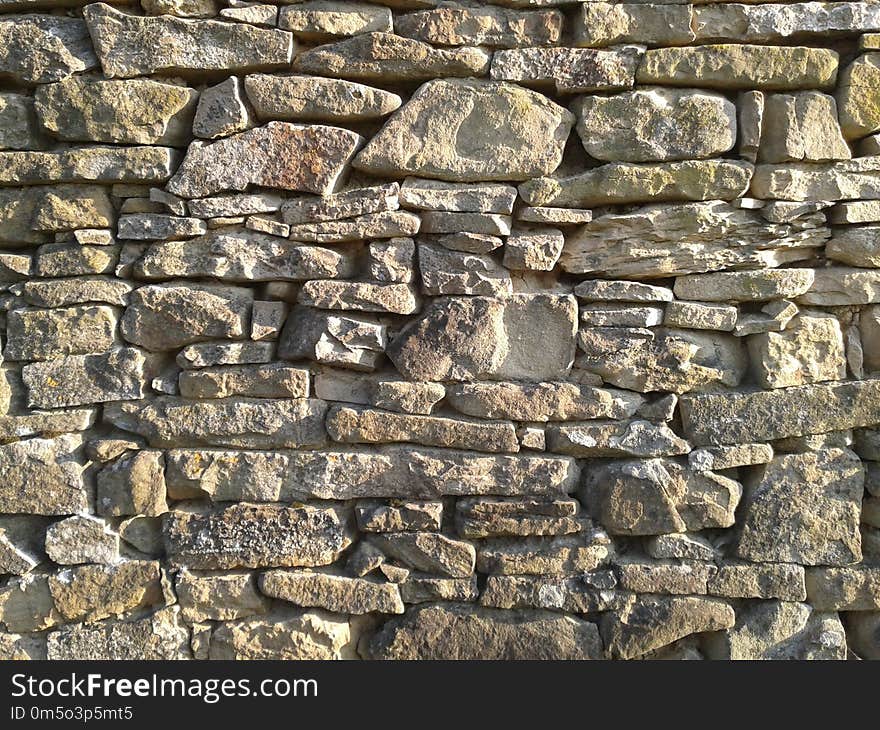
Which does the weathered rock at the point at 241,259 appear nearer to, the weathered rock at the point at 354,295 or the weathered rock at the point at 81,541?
the weathered rock at the point at 354,295

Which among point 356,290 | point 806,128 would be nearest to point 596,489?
point 356,290

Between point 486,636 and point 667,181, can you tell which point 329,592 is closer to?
point 486,636

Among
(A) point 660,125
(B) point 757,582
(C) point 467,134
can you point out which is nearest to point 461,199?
(C) point 467,134

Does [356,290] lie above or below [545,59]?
below

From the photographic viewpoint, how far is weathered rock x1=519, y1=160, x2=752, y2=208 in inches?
101

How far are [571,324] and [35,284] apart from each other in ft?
6.32

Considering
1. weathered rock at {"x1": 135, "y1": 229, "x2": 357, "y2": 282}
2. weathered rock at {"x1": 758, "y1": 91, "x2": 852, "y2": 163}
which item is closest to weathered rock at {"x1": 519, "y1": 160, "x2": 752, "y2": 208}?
weathered rock at {"x1": 758, "y1": 91, "x2": 852, "y2": 163}

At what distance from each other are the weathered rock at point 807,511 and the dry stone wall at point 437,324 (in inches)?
0.4

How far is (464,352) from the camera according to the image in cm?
261

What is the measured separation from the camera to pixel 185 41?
2557mm

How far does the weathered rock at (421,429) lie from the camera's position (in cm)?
260

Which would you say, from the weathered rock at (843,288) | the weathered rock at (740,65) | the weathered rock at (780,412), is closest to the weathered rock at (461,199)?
the weathered rock at (740,65)

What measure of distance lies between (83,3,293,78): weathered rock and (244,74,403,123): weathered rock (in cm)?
7

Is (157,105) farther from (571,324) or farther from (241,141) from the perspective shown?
(571,324)
